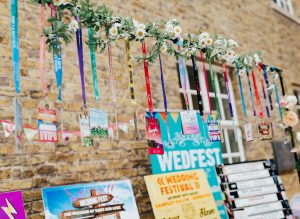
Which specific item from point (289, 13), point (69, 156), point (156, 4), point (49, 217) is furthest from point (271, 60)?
point (49, 217)

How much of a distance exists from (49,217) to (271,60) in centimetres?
541

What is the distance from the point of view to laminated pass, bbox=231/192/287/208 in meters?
3.96

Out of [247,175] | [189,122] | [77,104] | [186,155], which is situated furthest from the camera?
[186,155]

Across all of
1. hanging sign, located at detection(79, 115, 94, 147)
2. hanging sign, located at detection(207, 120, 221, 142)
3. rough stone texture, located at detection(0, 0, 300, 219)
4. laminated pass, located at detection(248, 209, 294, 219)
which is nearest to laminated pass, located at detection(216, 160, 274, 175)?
laminated pass, located at detection(248, 209, 294, 219)

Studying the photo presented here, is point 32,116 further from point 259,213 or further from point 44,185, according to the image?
point 259,213

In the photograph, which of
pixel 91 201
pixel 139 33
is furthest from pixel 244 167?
pixel 139 33

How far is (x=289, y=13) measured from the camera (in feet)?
26.7

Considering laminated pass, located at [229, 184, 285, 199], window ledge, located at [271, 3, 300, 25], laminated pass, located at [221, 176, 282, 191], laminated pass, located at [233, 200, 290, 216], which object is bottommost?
laminated pass, located at [233, 200, 290, 216]

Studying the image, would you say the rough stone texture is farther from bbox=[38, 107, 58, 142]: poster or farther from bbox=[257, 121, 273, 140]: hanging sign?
bbox=[257, 121, 273, 140]: hanging sign

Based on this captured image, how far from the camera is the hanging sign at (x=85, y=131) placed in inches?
96.7

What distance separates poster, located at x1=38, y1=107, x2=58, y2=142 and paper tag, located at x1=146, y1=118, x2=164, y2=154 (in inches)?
31.7

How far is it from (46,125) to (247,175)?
8.92 ft

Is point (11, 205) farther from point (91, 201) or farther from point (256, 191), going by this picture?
point (256, 191)

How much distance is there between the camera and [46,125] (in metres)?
2.27
